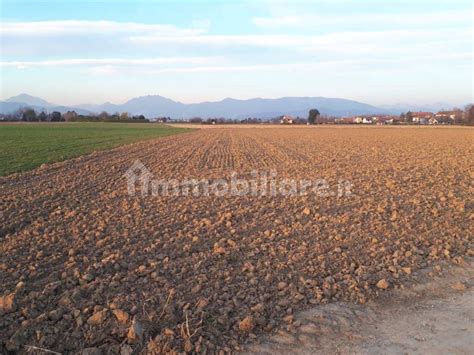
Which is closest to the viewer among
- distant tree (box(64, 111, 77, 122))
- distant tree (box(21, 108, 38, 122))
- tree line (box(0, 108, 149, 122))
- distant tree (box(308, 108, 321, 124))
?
distant tree (box(21, 108, 38, 122))

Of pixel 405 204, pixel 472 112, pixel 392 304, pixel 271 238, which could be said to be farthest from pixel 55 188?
pixel 472 112

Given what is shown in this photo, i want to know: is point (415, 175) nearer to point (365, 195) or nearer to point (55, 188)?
point (365, 195)

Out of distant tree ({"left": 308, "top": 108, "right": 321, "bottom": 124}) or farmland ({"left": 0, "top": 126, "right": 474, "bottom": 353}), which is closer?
farmland ({"left": 0, "top": 126, "right": 474, "bottom": 353})

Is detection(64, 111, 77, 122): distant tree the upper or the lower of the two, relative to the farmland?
upper

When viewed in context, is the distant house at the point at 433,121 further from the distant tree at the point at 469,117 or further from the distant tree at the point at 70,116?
the distant tree at the point at 70,116

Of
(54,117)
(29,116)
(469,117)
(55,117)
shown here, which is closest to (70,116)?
(55,117)

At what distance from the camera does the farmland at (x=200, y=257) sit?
4.99 m

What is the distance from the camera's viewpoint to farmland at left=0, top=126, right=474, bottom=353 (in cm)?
499

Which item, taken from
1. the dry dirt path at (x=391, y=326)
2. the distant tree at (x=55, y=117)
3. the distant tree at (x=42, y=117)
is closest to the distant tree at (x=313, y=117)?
the distant tree at (x=55, y=117)

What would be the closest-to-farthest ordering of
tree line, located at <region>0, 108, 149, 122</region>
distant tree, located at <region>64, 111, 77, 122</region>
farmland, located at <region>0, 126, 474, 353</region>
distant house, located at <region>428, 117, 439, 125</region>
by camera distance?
farmland, located at <region>0, 126, 474, 353</region>, tree line, located at <region>0, 108, 149, 122</region>, distant tree, located at <region>64, 111, 77, 122</region>, distant house, located at <region>428, 117, 439, 125</region>

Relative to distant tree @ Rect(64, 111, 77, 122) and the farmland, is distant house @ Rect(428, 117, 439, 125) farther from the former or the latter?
the farmland

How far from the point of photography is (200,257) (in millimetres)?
7137

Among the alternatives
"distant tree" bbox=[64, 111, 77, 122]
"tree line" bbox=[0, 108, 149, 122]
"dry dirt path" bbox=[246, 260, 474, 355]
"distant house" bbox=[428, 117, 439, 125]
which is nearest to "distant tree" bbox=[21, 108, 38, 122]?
"tree line" bbox=[0, 108, 149, 122]

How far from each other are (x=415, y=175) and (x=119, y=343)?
13.6m
